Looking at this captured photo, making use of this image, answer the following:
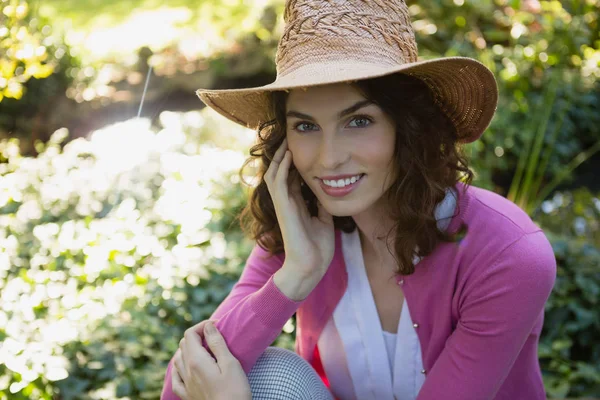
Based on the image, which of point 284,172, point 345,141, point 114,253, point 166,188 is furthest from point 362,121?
point 166,188

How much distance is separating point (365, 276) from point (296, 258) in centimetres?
27

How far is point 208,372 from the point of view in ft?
5.71

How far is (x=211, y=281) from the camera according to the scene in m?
3.12

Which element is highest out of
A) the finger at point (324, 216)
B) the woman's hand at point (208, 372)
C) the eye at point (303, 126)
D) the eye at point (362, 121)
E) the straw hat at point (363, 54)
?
the straw hat at point (363, 54)

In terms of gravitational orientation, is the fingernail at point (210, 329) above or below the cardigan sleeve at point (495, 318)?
below

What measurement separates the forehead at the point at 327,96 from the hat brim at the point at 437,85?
6 cm

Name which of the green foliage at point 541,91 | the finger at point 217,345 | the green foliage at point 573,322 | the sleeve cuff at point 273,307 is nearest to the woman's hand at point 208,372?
the finger at point 217,345

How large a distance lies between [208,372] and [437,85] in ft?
A: 3.27

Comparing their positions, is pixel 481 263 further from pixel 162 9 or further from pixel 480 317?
pixel 162 9

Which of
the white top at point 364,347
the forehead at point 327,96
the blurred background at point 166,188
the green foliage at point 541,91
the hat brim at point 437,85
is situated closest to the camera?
the hat brim at point 437,85

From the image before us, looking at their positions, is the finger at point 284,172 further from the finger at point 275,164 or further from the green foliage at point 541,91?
the green foliage at point 541,91

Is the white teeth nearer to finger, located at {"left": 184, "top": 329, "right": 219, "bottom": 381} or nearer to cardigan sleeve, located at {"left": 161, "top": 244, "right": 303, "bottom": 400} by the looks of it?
cardigan sleeve, located at {"left": 161, "top": 244, "right": 303, "bottom": 400}

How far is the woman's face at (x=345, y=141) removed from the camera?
5.46 feet

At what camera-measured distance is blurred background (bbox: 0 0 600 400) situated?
8.64ft
